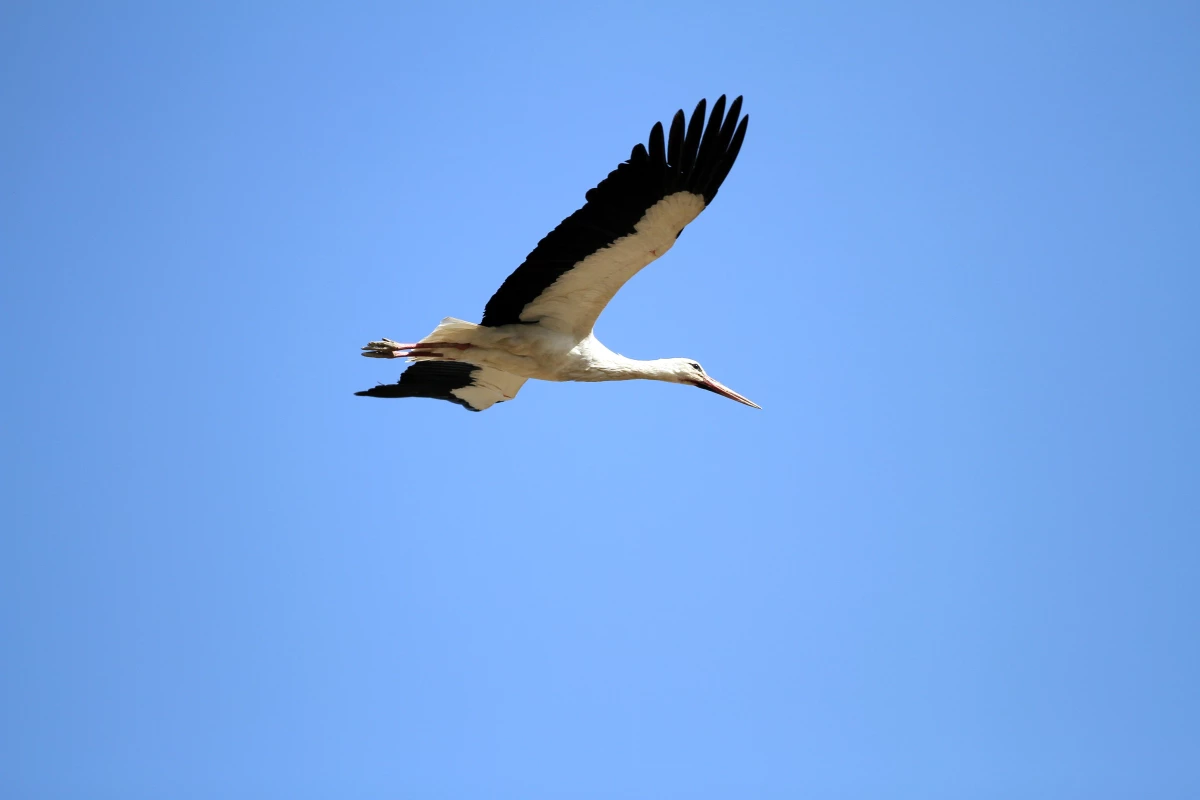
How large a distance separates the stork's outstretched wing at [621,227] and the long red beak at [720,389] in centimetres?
157

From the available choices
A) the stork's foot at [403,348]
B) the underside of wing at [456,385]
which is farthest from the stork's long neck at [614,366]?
the underside of wing at [456,385]

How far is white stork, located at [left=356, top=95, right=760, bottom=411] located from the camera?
9086 millimetres

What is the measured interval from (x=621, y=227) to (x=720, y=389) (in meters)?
2.74

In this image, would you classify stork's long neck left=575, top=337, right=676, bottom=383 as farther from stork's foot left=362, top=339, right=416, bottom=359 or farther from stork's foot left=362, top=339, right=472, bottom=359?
stork's foot left=362, top=339, right=416, bottom=359

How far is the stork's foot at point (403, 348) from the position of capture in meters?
10.4

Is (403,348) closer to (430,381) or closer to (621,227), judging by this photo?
(430,381)

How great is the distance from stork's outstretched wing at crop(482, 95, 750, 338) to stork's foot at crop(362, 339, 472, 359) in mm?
508

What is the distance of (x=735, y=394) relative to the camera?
1173 cm

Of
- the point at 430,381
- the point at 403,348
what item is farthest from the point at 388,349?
the point at 430,381

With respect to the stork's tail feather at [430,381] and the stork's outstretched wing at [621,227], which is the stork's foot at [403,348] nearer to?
the stork's outstretched wing at [621,227]

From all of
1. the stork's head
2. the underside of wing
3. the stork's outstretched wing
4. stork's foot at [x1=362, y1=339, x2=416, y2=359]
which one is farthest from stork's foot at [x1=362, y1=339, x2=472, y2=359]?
the stork's head

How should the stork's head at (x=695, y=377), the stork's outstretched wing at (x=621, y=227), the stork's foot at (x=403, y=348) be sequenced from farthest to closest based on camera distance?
the stork's head at (x=695, y=377)
the stork's foot at (x=403, y=348)
the stork's outstretched wing at (x=621, y=227)

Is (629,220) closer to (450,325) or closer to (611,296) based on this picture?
(611,296)

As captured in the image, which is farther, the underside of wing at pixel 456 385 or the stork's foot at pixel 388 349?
the underside of wing at pixel 456 385
